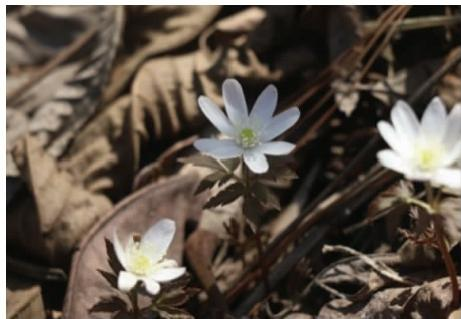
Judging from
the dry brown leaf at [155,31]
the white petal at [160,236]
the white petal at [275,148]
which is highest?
the dry brown leaf at [155,31]

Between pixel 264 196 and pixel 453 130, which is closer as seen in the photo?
pixel 453 130

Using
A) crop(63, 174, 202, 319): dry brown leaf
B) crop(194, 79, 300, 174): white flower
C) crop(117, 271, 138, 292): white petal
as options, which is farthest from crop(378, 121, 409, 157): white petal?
crop(63, 174, 202, 319): dry brown leaf

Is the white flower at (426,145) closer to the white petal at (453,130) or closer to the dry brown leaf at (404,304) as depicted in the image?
the white petal at (453,130)

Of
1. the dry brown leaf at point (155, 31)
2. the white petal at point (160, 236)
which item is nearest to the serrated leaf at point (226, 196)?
the white petal at point (160, 236)

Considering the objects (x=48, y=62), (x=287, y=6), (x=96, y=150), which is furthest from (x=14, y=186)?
(x=287, y=6)

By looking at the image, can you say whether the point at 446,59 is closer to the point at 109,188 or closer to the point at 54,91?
the point at 109,188

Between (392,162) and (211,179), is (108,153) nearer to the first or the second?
(211,179)

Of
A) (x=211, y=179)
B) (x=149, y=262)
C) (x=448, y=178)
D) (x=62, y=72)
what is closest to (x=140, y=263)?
(x=149, y=262)

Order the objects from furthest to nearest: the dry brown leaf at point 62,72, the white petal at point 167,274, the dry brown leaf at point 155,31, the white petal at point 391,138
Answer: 1. the dry brown leaf at point 155,31
2. the dry brown leaf at point 62,72
3. the white petal at point 167,274
4. the white petal at point 391,138
